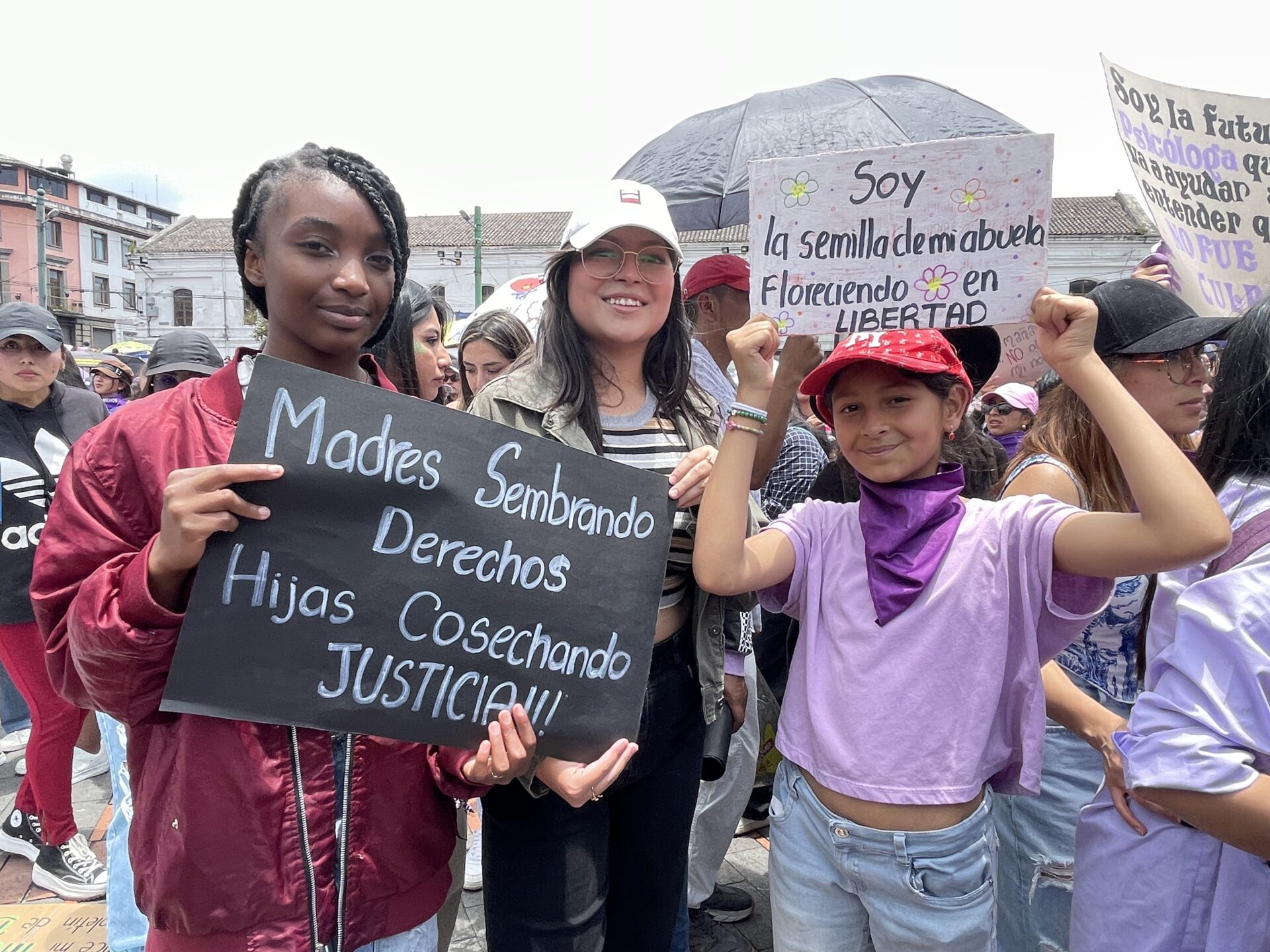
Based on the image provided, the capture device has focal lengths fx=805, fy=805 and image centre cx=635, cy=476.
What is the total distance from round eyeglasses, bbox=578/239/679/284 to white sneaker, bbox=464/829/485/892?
2535 mm

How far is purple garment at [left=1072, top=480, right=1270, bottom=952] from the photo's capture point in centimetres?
116

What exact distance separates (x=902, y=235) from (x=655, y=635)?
3.54 feet

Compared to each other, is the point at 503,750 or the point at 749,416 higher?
the point at 749,416

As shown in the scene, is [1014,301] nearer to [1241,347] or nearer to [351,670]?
[1241,347]

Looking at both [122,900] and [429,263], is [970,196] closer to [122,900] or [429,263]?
[122,900]

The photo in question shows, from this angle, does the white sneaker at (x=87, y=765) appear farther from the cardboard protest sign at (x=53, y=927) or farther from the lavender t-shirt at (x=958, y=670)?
the lavender t-shirt at (x=958, y=670)

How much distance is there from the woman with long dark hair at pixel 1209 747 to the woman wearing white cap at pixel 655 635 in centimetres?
86

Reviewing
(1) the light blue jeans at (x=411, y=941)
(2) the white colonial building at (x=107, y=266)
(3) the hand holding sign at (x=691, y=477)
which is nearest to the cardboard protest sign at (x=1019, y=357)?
(3) the hand holding sign at (x=691, y=477)

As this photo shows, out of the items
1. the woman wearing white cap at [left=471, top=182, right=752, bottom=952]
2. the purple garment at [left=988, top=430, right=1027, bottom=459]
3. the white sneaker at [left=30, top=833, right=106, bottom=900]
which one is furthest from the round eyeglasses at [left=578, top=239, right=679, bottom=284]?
the purple garment at [left=988, top=430, right=1027, bottom=459]

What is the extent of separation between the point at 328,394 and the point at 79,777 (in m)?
4.35

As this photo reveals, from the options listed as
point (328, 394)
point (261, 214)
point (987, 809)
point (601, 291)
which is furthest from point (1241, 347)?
point (261, 214)

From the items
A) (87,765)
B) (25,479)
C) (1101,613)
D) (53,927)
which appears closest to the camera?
(1101,613)

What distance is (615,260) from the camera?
190 cm

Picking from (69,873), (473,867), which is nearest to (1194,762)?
(473,867)
